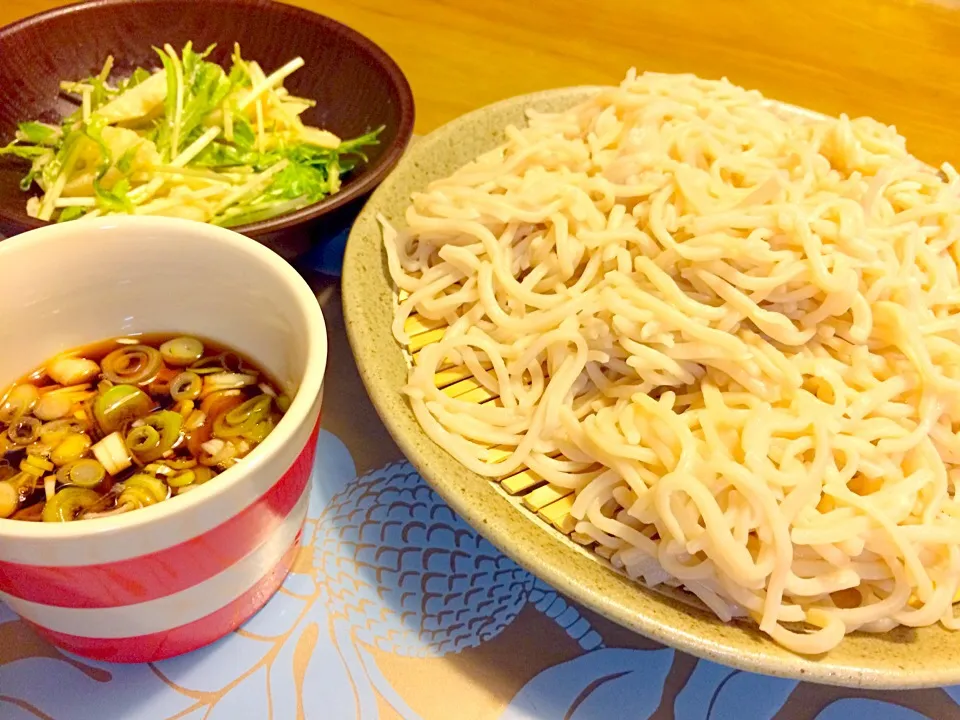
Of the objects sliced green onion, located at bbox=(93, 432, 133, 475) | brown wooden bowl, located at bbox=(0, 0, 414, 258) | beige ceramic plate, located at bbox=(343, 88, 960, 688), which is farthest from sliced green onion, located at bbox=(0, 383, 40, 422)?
brown wooden bowl, located at bbox=(0, 0, 414, 258)

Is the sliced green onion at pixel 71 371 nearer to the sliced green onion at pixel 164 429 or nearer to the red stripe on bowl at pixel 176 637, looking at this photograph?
the sliced green onion at pixel 164 429

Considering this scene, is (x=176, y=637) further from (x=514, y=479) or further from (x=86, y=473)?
(x=514, y=479)

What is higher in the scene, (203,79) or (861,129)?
(861,129)

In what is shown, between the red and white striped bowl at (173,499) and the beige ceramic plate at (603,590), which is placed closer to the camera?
the red and white striped bowl at (173,499)

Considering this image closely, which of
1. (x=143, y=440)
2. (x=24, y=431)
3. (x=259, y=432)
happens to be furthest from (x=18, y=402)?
(x=259, y=432)

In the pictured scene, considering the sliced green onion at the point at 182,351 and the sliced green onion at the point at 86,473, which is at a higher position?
the sliced green onion at the point at 182,351

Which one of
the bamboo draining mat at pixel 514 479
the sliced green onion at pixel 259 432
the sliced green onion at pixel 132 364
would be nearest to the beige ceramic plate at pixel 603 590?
the bamboo draining mat at pixel 514 479

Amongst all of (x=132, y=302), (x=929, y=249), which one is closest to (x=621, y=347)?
(x=929, y=249)

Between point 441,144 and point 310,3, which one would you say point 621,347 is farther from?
point 310,3
